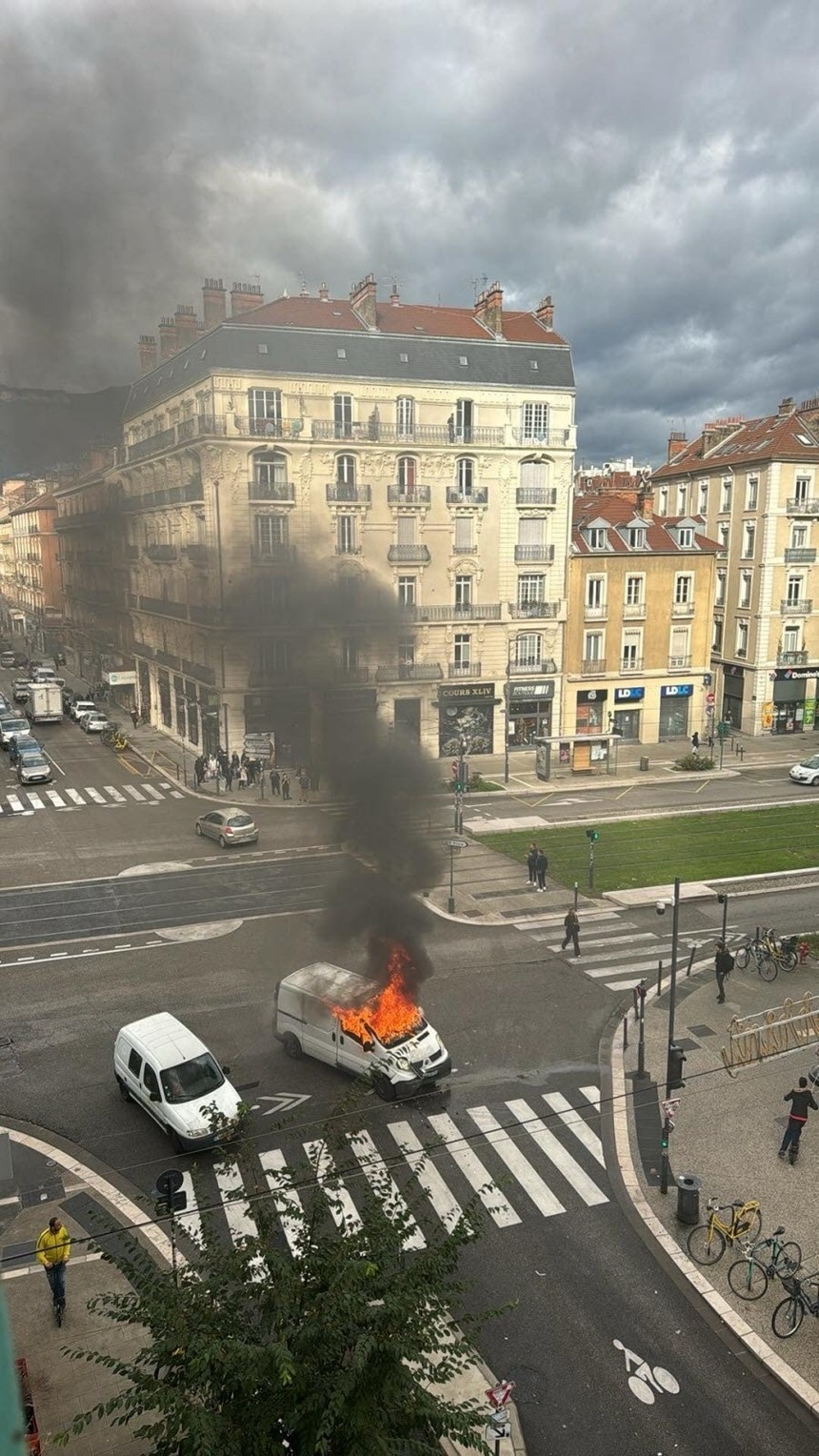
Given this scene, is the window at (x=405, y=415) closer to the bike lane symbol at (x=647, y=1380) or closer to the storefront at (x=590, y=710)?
the storefront at (x=590, y=710)

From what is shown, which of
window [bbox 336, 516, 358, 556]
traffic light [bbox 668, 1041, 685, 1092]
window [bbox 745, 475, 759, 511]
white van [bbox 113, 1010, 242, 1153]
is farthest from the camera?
window [bbox 745, 475, 759, 511]

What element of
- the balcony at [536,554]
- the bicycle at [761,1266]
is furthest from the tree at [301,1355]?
the balcony at [536,554]

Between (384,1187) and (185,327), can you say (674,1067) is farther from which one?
(185,327)

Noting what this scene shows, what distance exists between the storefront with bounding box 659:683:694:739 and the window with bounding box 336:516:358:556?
2951 centimetres

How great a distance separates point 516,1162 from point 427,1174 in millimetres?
1826

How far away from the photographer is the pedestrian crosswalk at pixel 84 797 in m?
46.1

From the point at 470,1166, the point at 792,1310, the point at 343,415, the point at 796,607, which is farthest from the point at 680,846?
the point at 796,607

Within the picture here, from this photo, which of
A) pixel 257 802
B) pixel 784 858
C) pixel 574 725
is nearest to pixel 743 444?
pixel 574 725

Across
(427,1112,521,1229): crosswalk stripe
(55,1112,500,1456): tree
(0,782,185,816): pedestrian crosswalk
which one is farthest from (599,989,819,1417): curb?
(0,782,185,816): pedestrian crosswalk

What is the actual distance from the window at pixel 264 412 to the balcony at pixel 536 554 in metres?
20.7

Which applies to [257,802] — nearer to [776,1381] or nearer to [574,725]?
[574,725]

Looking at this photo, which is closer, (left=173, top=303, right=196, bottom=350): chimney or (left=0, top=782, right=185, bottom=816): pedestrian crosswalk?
(left=173, top=303, right=196, bottom=350): chimney

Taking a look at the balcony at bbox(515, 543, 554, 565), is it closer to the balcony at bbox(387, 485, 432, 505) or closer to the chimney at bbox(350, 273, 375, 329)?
the balcony at bbox(387, 485, 432, 505)

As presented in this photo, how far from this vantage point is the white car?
50406 millimetres
